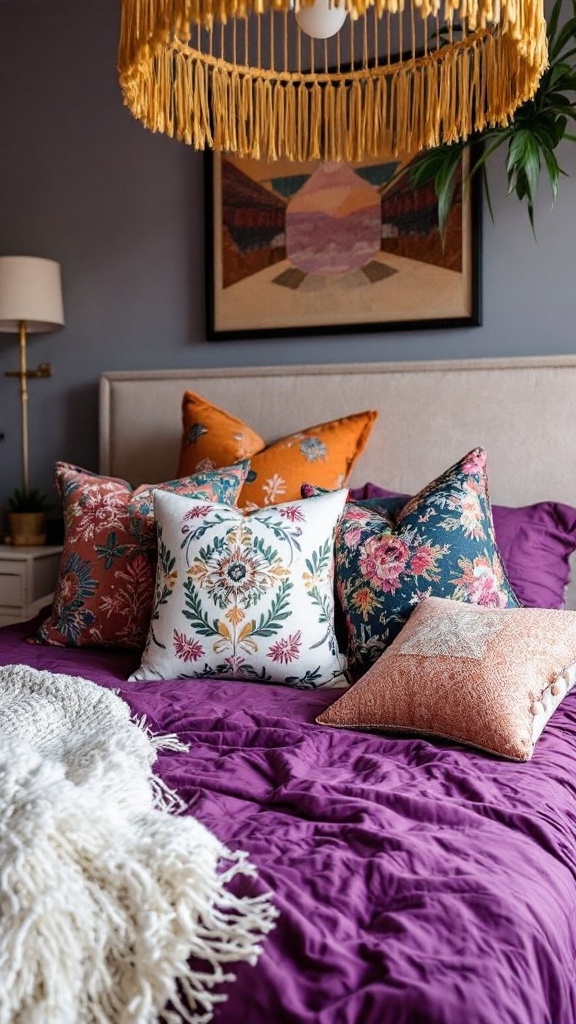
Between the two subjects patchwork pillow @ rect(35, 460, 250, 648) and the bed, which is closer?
the bed

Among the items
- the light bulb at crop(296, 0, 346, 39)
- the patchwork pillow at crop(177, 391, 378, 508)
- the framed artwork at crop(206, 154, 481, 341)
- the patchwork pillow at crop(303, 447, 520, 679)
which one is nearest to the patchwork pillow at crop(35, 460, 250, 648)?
the patchwork pillow at crop(177, 391, 378, 508)

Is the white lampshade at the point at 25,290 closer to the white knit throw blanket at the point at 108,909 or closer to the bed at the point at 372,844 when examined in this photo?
the bed at the point at 372,844

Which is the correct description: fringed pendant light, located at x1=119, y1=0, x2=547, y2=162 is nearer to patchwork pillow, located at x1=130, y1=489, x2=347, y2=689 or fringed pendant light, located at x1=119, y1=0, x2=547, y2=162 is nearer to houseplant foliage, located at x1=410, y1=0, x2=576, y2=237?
houseplant foliage, located at x1=410, y1=0, x2=576, y2=237

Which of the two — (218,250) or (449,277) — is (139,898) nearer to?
(449,277)

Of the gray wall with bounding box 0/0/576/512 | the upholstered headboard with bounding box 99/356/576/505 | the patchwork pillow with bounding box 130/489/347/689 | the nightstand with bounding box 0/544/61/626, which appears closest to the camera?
the patchwork pillow with bounding box 130/489/347/689

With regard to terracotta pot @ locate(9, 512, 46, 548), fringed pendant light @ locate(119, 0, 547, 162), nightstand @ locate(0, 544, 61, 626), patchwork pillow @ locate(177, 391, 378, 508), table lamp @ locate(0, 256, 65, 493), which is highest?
fringed pendant light @ locate(119, 0, 547, 162)

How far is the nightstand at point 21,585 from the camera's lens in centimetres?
290

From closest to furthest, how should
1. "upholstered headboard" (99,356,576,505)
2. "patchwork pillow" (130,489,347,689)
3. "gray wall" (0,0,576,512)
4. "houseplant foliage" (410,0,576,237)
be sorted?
"patchwork pillow" (130,489,347,689) < "houseplant foliage" (410,0,576,237) < "upholstered headboard" (99,356,576,505) < "gray wall" (0,0,576,512)

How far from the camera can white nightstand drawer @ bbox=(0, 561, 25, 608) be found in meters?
2.91

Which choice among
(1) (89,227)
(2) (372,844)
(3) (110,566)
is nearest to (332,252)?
(1) (89,227)

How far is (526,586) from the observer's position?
2111 millimetres

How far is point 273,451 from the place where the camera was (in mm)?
2422

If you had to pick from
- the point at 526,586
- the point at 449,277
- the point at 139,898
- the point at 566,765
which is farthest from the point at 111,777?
the point at 449,277

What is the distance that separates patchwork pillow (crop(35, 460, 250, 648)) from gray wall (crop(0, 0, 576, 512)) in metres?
0.90
